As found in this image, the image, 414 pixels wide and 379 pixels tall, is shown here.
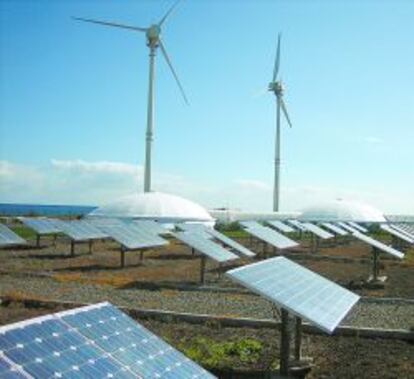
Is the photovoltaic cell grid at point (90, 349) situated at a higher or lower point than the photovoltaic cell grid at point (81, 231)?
higher

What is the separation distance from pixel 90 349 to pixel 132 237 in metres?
25.3

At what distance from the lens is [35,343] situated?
252 inches

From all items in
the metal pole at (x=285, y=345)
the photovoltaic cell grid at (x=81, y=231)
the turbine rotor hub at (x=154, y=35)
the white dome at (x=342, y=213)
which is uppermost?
the turbine rotor hub at (x=154, y=35)

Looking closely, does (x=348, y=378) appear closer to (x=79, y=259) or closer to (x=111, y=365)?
(x=111, y=365)

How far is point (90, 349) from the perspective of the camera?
6844mm

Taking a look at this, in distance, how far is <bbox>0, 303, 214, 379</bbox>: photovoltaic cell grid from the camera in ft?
20.1

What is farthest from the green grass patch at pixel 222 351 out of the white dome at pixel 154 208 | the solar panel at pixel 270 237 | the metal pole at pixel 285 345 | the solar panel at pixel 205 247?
the white dome at pixel 154 208

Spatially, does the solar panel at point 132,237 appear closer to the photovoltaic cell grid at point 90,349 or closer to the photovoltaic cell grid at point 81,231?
the photovoltaic cell grid at point 81,231

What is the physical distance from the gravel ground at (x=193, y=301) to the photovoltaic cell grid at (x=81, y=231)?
11.0 meters

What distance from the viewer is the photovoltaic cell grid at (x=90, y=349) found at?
6.14 m

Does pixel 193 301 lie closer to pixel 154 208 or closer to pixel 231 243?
pixel 231 243

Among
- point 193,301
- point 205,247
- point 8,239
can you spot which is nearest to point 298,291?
point 193,301

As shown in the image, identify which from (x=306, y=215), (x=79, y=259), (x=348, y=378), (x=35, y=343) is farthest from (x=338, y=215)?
(x=35, y=343)

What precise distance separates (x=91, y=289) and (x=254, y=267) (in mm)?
11320
